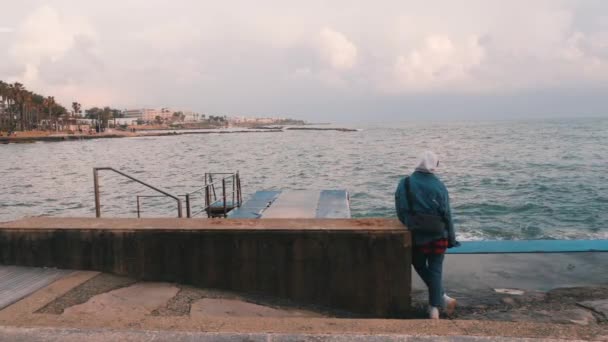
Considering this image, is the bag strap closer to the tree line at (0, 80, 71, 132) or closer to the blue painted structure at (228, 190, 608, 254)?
the blue painted structure at (228, 190, 608, 254)

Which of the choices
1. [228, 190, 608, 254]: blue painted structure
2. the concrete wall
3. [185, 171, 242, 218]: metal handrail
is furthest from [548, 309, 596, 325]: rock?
[185, 171, 242, 218]: metal handrail

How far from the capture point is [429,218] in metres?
4.67

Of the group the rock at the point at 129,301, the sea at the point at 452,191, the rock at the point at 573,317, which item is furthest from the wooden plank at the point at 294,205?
the rock at the point at 573,317

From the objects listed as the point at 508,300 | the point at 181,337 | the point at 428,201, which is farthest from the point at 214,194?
the point at 181,337

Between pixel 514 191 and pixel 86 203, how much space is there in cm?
2262

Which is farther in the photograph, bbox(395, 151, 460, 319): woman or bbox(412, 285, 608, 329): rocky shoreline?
bbox(412, 285, 608, 329): rocky shoreline

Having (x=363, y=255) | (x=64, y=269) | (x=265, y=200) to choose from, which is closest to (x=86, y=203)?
(x=265, y=200)

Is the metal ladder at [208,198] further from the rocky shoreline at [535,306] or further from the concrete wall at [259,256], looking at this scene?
the rocky shoreline at [535,306]

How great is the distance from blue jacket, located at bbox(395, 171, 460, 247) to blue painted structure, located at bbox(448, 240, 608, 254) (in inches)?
115

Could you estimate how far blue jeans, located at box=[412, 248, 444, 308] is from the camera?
190 inches

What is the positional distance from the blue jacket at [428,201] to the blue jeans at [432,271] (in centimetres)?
19

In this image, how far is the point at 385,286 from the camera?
505cm

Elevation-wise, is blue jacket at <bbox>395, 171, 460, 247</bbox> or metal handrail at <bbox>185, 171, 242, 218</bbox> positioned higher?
blue jacket at <bbox>395, 171, 460, 247</bbox>

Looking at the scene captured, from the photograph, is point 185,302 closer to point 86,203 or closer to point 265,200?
point 265,200
